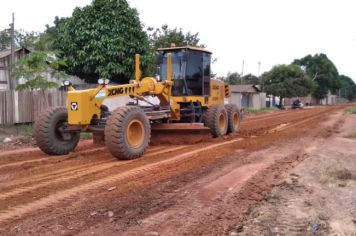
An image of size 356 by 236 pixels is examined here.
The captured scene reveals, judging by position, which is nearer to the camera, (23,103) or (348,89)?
(23,103)

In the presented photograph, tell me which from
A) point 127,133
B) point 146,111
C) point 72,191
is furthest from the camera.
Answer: point 146,111

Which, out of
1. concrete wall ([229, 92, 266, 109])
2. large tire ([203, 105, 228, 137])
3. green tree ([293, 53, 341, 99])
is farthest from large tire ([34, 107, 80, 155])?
green tree ([293, 53, 341, 99])

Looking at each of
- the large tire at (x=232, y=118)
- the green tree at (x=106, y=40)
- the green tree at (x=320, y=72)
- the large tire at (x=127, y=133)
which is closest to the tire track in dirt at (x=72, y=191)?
the large tire at (x=127, y=133)

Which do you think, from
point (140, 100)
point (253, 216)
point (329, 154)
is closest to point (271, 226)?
point (253, 216)

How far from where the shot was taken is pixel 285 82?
65.2 m

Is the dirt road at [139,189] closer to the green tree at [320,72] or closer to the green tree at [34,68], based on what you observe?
the green tree at [34,68]

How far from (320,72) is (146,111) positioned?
302ft

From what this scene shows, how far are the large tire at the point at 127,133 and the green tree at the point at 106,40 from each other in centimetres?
1341

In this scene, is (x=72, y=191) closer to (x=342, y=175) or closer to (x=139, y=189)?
(x=139, y=189)

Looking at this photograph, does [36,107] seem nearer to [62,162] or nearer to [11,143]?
[11,143]

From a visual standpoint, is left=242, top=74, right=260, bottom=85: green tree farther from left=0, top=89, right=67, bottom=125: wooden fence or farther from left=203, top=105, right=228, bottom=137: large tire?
left=203, top=105, right=228, bottom=137: large tire

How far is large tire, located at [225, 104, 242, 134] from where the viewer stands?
55.9 ft

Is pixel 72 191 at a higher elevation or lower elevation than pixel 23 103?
lower

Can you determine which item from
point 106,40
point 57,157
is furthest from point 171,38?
point 57,157
